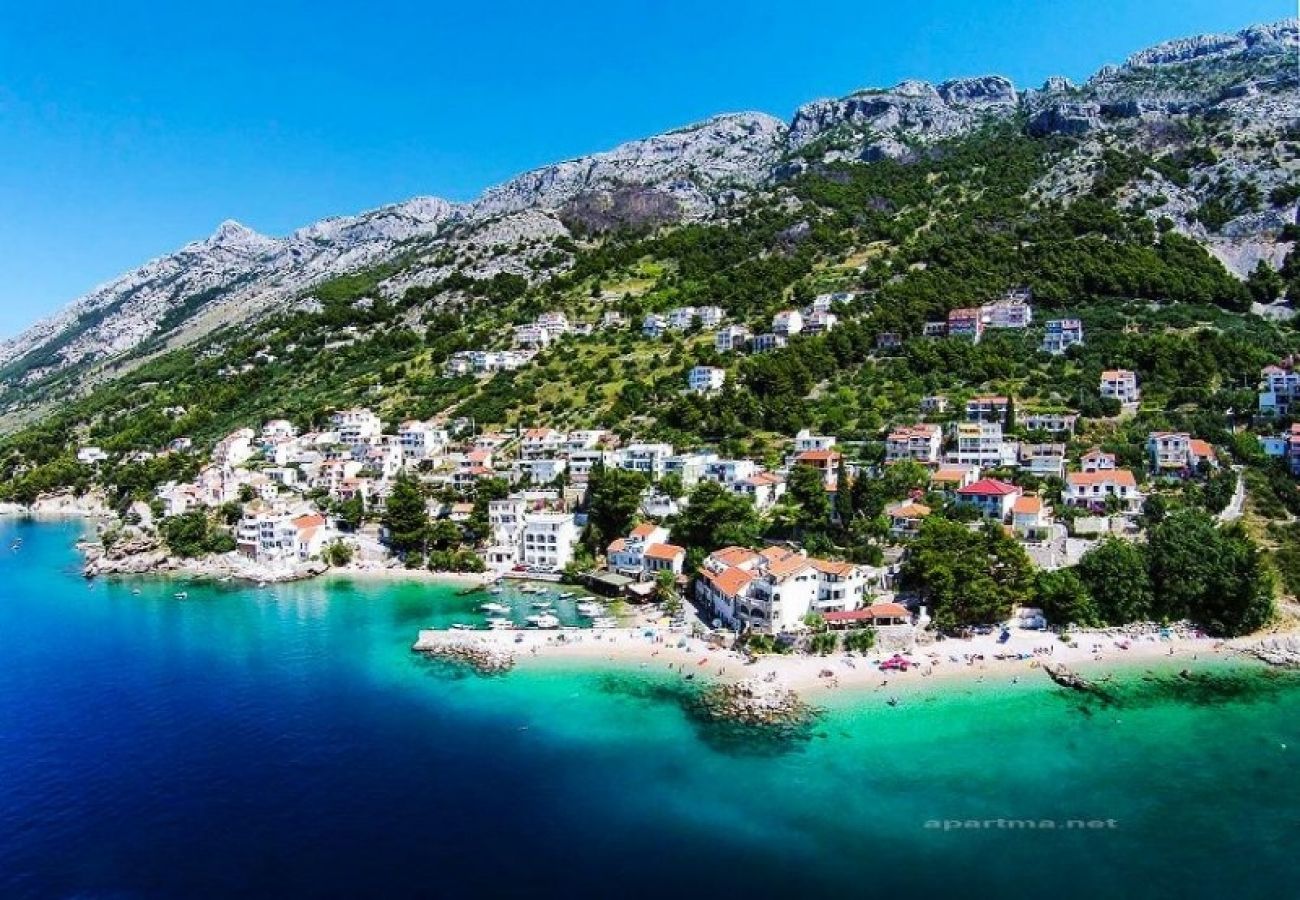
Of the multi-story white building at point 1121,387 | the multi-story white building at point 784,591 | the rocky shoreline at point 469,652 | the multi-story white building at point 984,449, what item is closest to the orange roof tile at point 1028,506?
the multi-story white building at point 984,449

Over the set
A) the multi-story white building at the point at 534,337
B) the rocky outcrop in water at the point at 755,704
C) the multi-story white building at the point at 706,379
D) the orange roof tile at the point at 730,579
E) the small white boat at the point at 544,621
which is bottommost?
the rocky outcrop in water at the point at 755,704

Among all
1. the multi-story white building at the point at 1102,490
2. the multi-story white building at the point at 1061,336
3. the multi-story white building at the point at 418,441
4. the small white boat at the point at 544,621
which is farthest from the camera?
the multi-story white building at the point at 418,441

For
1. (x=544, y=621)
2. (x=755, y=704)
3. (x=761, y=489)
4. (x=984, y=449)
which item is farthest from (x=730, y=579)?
(x=984, y=449)

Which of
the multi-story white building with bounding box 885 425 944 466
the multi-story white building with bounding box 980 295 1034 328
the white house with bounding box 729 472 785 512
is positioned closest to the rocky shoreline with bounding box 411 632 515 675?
the white house with bounding box 729 472 785 512

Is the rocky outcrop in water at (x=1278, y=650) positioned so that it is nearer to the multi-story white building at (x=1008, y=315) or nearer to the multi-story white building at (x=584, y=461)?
the multi-story white building at (x=584, y=461)

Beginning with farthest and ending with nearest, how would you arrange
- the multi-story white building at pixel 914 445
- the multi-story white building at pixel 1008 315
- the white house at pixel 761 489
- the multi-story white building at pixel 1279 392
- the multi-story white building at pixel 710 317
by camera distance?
the multi-story white building at pixel 710 317 → the multi-story white building at pixel 1008 315 → the multi-story white building at pixel 1279 392 → the multi-story white building at pixel 914 445 → the white house at pixel 761 489

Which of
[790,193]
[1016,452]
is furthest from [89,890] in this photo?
[790,193]

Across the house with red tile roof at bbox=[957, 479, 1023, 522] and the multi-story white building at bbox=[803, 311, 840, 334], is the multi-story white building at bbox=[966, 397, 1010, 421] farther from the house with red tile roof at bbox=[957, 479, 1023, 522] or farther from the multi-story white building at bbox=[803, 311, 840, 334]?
the multi-story white building at bbox=[803, 311, 840, 334]
